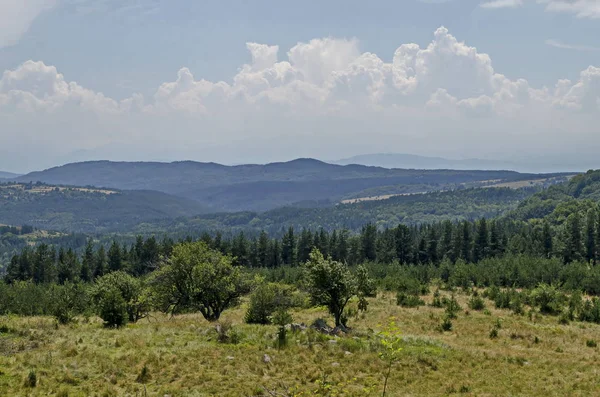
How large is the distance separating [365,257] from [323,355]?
124 metres

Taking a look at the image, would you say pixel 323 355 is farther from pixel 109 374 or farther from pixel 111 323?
pixel 111 323

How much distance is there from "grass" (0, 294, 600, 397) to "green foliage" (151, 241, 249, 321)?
26.1 ft

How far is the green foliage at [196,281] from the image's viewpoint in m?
47.6

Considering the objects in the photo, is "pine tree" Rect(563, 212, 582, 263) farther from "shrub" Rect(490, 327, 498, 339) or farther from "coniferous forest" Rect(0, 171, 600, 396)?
"shrub" Rect(490, 327, 498, 339)

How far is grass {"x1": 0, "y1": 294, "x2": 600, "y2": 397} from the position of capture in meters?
24.6

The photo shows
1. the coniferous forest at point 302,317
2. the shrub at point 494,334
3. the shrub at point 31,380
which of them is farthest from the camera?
the shrub at point 494,334

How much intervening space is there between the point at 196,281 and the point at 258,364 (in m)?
20.5

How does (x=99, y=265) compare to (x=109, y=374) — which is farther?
(x=99, y=265)

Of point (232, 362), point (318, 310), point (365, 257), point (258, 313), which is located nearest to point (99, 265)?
point (365, 257)

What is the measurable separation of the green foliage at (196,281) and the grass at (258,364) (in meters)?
7.96

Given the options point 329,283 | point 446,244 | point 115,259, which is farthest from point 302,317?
point 115,259

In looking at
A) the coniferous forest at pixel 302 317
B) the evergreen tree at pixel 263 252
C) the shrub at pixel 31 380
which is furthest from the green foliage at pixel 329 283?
the evergreen tree at pixel 263 252

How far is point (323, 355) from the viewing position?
3184cm

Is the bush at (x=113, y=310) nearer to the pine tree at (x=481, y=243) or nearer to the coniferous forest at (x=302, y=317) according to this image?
the coniferous forest at (x=302, y=317)
